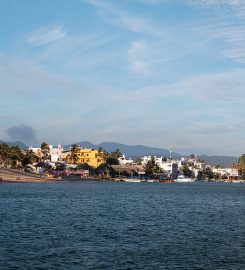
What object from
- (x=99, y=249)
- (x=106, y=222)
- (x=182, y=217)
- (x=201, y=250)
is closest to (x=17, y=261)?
(x=99, y=249)

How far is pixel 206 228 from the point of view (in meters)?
65.9

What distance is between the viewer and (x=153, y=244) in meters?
50.8

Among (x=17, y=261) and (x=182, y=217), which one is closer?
(x=17, y=261)

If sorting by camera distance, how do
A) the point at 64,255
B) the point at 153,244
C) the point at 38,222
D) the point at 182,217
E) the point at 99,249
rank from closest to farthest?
the point at 64,255 → the point at 99,249 → the point at 153,244 → the point at 38,222 → the point at 182,217

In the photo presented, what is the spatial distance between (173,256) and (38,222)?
27.8 meters

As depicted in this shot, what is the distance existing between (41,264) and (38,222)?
2810cm

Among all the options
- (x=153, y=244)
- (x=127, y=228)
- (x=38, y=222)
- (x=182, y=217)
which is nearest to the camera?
(x=153, y=244)

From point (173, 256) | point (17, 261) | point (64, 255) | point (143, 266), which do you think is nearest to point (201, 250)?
point (173, 256)

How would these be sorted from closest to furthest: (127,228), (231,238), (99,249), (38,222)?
(99,249) < (231,238) < (127,228) < (38,222)

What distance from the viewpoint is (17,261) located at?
4119 cm

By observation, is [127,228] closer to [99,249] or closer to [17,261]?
[99,249]

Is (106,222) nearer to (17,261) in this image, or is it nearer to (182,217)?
(182,217)

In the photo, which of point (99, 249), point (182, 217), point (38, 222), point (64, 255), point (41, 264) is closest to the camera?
point (41, 264)

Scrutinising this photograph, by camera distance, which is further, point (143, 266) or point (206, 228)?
point (206, 228)
